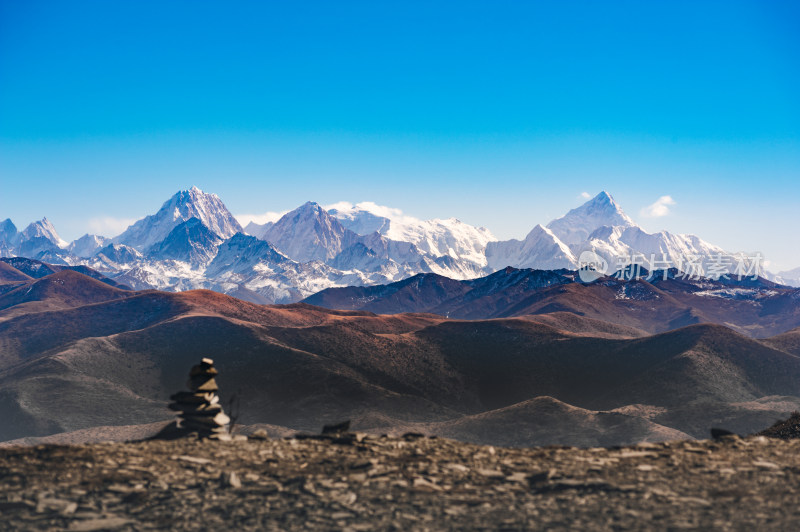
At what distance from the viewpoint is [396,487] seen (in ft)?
53.6

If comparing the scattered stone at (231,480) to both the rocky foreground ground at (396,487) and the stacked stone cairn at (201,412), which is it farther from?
the stacked stone cairn at (201,412)

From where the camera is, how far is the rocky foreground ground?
1416 centimetres

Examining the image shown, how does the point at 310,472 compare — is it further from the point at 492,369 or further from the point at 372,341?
the point at 372,341

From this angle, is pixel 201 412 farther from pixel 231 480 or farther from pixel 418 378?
pixel 418 378

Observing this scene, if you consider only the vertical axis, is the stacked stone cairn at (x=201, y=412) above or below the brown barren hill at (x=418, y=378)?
above

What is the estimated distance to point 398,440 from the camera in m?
21.2

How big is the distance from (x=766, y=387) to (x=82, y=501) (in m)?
147

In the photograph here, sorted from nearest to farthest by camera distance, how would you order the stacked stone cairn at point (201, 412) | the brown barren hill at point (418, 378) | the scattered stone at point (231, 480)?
the scattered stone at point (231, 480) < the stacked stone cairn at point (201, 412) < the brown barren hill at point (418, 378)

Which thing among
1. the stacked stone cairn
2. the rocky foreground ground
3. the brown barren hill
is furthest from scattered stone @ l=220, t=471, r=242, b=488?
the brown barren hill

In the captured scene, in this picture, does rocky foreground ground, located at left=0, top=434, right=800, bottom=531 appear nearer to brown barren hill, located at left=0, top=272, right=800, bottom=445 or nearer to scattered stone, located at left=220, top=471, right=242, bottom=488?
scattered stone, located at left=220, top=471, right=242, bottom=488

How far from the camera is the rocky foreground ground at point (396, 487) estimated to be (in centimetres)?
1416

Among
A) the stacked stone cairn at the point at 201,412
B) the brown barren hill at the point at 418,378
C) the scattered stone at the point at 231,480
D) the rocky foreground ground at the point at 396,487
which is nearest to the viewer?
the rocky foreground ground at the point at 396,487

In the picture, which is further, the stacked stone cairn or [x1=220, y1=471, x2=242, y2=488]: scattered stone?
the stacked stone cairn

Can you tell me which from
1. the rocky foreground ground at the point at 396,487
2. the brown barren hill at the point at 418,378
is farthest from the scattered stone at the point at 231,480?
the brown barren hill at the point at 418,378
